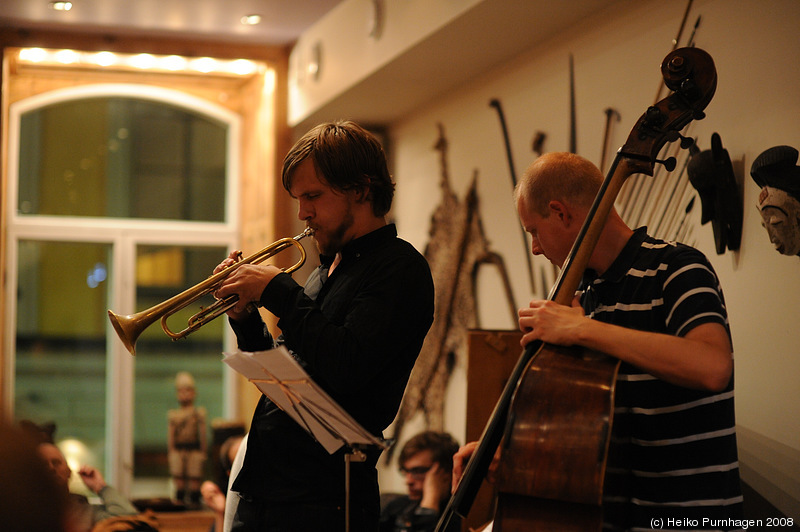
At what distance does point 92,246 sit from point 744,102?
532 cm

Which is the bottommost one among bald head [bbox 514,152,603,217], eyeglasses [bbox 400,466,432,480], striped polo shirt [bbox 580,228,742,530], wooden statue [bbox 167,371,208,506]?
wooden statue [bbox 167,371,208,506]

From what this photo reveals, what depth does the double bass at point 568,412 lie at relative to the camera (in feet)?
5.25

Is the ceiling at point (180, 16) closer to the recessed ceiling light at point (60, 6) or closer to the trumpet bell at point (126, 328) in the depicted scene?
the recessed ceiling light at point (60, 6)

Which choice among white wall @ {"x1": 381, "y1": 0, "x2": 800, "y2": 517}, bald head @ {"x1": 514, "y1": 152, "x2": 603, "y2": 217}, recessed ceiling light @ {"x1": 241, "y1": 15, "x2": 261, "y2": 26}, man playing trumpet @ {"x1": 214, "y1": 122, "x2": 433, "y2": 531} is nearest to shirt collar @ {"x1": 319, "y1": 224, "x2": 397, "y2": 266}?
man playing trumpet @ {"x1": 214, "y1": 122, "x2": 433, "y2": 531}

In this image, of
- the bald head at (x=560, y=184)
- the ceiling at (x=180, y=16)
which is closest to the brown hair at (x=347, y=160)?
the bald head at (x=560, y=184)

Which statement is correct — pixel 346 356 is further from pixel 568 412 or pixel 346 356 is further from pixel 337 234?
pixel 568 412

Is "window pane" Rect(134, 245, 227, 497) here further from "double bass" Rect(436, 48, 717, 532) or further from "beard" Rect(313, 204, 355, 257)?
"double bass" Rect(436, 48, 717, 532)

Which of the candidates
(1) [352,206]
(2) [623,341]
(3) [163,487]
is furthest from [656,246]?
(3) [163,487]

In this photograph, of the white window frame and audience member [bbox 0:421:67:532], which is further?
the white window frame

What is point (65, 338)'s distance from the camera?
6758 mm

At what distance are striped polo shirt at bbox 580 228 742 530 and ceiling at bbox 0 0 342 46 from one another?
4.04m

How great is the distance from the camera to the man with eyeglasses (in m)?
3.88

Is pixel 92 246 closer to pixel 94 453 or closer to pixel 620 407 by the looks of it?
pixel 94 453

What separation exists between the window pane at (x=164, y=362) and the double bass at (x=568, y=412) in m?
5.20
